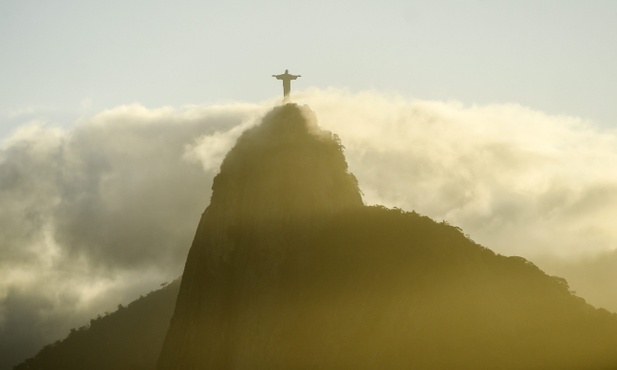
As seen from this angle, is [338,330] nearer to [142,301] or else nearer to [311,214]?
[311,214]

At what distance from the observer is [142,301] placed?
184750mm

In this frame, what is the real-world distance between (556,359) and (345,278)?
22288 mm

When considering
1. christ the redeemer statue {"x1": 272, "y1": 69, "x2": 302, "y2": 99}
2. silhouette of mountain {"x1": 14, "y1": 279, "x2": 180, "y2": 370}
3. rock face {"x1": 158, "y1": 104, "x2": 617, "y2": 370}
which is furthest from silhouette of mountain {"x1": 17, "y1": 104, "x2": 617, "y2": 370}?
silhouette of mountain {"x1": 14, "y1": 279, "x2": 180, "y2": 370}

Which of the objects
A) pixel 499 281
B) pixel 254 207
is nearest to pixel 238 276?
pixel 254 207

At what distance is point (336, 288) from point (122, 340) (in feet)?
233

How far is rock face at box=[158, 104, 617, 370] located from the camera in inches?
4220

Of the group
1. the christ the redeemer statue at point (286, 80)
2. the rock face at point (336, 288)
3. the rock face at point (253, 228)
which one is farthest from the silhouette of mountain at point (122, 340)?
the christ the redeemer statue at point (286, 80)

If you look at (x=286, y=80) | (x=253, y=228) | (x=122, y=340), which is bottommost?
(x=122, y=340)

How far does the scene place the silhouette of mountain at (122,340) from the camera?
166500 mm

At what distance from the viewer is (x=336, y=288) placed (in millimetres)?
115250

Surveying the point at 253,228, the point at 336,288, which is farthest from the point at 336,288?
the point at 253,228

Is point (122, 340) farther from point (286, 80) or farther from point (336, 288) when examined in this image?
point (336, 288)

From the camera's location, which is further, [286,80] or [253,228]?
[286,80]

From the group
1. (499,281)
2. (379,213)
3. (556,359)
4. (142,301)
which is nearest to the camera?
(556,359)
